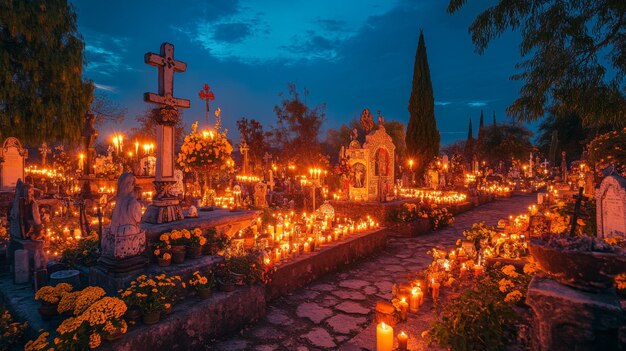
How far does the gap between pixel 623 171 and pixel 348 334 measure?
10.5 m

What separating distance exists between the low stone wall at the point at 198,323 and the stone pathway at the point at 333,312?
0.17 meters

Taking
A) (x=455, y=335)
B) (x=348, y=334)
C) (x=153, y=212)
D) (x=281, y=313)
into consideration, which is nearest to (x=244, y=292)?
(x=281, y=313)

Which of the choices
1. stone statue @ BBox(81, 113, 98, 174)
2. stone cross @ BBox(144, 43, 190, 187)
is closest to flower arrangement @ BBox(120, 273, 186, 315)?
stone cross @ BBox(144, 43, 190, 187)

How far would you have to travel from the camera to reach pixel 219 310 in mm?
4660

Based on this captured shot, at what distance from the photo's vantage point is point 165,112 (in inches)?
243

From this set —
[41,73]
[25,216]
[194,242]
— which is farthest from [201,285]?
[41,73]

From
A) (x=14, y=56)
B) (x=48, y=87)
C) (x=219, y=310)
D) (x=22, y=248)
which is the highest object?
(x=14, y=56)

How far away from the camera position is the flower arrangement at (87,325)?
3295mm

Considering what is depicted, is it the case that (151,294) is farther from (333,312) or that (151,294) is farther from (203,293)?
(333,312)

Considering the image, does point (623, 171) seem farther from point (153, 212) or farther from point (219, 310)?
point (153, 212)

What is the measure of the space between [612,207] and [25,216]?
37.6 ft

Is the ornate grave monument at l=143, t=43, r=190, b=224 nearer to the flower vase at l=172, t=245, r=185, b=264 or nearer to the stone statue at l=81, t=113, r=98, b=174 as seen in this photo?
the flower vase at l=172, t=245, r=185, b=264

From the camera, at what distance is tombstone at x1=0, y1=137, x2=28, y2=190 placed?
41.7 feet

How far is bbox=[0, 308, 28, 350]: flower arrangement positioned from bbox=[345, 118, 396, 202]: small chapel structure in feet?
36.3
